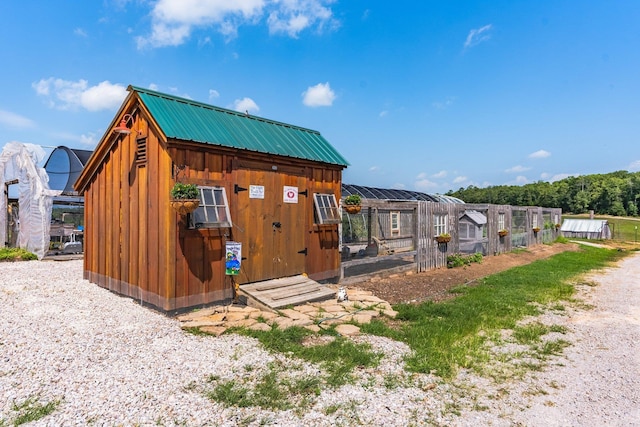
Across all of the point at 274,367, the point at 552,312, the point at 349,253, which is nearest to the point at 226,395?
the point at 274,367

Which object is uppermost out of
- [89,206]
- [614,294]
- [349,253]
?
[89,206]

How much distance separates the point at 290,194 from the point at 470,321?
4085 millimetres

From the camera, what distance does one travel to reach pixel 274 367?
13.4 ft

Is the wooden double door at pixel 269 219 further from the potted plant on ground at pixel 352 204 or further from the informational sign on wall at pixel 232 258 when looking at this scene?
the potted plant on ground at pixel 352 204

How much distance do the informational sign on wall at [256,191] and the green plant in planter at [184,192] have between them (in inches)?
56.5

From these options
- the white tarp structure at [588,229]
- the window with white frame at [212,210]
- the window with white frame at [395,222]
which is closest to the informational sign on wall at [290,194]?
the window with white frame at [212,210]

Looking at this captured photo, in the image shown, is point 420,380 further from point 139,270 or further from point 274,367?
point 139,270

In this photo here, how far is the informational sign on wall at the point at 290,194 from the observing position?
762 cm

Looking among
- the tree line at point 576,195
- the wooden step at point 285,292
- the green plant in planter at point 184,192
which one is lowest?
the wooden step at point 285,292

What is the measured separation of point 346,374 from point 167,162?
13.7ft

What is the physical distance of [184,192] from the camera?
5.53m

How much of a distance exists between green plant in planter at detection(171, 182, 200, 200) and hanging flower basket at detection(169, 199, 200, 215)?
0.06m

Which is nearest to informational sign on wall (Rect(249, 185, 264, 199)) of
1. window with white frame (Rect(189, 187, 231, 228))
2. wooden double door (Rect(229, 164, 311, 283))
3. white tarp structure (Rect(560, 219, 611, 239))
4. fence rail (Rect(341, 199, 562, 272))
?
wooden double door (Rect(229, 164, 311, 283))

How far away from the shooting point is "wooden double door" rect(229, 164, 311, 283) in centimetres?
681
